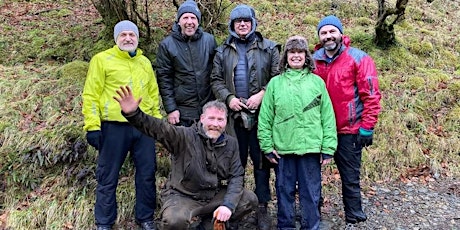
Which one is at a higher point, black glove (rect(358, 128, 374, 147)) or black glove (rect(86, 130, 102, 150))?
black glove (rect(86, 130, 102, 150))

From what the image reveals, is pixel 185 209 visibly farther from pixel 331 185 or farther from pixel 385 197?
pixel 385 197

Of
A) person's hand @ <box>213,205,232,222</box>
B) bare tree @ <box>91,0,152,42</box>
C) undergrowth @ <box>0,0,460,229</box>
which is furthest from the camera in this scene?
bare tree @ <box>91,0,152,42</box>

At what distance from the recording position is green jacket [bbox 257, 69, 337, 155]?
4.18 metres

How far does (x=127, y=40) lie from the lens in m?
4.31

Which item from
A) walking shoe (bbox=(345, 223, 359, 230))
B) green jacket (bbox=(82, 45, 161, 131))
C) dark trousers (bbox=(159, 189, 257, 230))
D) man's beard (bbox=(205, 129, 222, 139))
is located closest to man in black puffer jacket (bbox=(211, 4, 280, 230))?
man's beard (bbox=(205, 129, 222, 139))

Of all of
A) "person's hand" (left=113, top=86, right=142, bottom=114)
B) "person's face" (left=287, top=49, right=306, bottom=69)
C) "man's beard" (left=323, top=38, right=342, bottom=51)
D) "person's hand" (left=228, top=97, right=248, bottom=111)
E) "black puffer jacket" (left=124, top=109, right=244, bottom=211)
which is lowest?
"black puffer jacket" (left=124, top=109, right=244, bottom=211)

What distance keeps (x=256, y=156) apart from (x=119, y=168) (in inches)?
61.8

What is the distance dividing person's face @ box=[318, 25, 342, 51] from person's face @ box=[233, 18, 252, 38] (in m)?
0.81

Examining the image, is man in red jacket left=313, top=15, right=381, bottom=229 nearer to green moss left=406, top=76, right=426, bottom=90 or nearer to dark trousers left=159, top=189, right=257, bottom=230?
dark trousers left=159, top=189, right=257, bottom=230

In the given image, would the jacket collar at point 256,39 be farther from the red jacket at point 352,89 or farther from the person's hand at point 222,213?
the person's hand at point 222,213

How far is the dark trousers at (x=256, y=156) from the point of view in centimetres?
465

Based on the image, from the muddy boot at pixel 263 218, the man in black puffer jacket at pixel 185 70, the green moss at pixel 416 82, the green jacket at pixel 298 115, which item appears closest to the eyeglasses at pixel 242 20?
the man in black puffer jacket at pixel 185 70

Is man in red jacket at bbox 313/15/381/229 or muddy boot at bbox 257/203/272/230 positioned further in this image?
muddy boot at bbox 257/203/272/230

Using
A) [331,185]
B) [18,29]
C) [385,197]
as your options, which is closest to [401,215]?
[385,197]
